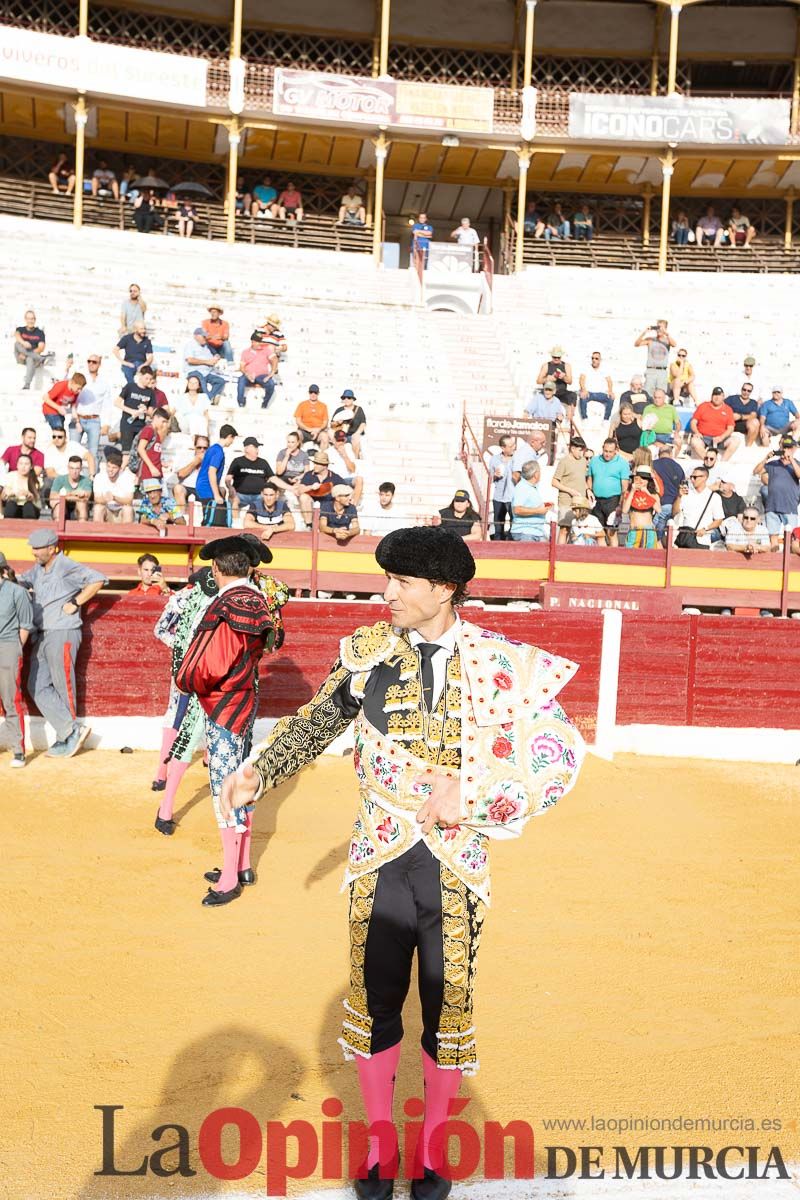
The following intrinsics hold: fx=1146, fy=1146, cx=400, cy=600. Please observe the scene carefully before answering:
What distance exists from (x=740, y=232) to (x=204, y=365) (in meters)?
13.5

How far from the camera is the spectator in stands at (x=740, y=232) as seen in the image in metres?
22.8

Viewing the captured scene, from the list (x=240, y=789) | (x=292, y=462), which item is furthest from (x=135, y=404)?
(x=240, y=789)

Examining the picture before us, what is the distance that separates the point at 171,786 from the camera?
240 inches

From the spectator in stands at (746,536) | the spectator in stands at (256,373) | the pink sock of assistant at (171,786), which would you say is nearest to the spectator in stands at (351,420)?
the spectator in stands at (256,373)

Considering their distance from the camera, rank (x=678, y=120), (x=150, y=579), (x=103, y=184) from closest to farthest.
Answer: (x=150, y=579) < (x=678, y=120) < (x=103, y=184)

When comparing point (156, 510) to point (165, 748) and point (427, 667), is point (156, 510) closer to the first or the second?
point (165, 748)

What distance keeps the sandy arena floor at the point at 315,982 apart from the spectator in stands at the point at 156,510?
396cm

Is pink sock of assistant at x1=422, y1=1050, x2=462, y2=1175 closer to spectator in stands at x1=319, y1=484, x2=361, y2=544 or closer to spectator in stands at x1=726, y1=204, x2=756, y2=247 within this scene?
spectator in stands at x1=319, y1=484, x2=361, y2=544

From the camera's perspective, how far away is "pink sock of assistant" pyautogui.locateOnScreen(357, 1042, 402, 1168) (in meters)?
2.73

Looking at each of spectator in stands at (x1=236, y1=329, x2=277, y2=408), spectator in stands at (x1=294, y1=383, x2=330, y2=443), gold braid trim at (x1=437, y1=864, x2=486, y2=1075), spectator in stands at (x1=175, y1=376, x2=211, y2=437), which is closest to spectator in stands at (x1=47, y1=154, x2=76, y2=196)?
spectator in stands at (x1=236, y1=329, x2=277, y2=408)

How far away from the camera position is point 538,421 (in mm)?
13148

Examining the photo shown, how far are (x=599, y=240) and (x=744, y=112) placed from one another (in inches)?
139

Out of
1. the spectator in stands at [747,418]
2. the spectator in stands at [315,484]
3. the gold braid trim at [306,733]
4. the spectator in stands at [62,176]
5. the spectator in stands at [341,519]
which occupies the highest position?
the spectator in stands at [62,176]

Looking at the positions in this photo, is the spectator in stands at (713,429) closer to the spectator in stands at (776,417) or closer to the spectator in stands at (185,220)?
the spectator in stands at (776,417)
